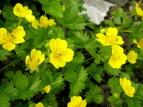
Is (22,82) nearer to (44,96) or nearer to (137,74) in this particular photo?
(44,96)

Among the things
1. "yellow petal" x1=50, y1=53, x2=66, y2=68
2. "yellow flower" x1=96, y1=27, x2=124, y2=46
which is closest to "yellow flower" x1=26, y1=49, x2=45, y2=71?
"yellow petal" x1=50, y1=53, x2=66, y2=68

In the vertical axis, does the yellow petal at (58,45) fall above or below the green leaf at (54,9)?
below

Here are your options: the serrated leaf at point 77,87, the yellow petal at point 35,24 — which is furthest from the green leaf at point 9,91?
the yellow petal at point 35,24

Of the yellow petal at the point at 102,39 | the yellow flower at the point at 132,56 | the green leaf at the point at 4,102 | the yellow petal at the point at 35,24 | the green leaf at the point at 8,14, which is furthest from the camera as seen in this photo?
the yellow flower at the point at 132,56

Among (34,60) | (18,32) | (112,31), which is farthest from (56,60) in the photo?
(112,31)

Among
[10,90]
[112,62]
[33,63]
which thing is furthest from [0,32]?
[112,62]

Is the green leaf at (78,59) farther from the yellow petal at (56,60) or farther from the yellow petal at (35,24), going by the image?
the yellow petal at (35,24)

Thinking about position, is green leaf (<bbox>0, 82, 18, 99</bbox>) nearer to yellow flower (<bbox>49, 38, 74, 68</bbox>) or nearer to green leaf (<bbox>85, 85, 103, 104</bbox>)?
yellow flower (<bbox>49, 38, 74, 68</bbox>)

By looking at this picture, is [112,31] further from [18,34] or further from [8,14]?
[8,14]
